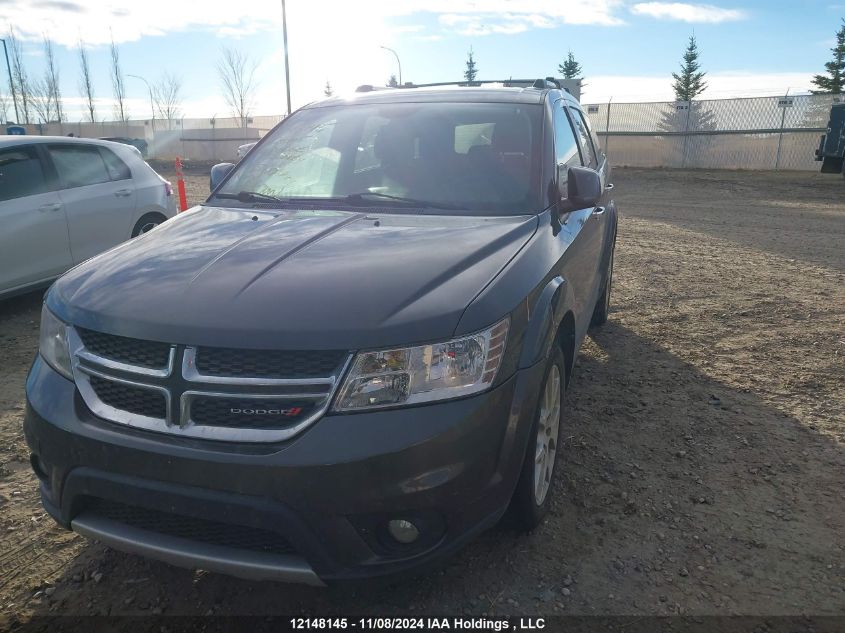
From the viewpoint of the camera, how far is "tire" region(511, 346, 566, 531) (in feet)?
8.29

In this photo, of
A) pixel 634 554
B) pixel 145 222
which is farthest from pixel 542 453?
pixel 145 222

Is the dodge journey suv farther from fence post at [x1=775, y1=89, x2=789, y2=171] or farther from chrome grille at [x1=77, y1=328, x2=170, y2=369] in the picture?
fence post at [x1=775, y1=89, x2=789, y2=171]

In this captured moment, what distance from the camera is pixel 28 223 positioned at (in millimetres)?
5992

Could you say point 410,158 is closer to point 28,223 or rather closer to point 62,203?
point 28,223

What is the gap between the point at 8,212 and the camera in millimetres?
5852

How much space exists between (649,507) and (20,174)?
19.7ft

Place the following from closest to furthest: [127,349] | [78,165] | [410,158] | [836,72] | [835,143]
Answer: [127,349] → [410,158] → [78,165] → [835,143] → [836,72]

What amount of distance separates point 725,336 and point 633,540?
317cm

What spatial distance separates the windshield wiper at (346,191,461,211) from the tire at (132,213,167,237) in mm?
4693

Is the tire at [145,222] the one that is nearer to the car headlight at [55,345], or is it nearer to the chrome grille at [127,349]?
the car headlight at [55,345]

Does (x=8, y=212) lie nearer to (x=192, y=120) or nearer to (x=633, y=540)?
(x=633, y=540)

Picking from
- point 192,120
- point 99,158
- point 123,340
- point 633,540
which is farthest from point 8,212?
point 192,120

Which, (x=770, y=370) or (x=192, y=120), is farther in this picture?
(x=192, y=120)

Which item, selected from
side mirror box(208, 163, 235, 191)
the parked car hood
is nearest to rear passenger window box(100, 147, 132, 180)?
side mirror box(208, 163, 235, 191)
